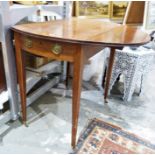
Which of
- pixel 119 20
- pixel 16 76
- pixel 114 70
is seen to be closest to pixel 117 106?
pixel 114 70

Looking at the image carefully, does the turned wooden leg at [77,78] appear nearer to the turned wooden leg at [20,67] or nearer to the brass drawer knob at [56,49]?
the brass drawer knob at [56,49]

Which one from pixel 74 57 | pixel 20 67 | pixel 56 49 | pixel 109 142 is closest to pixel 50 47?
pixel 56 49

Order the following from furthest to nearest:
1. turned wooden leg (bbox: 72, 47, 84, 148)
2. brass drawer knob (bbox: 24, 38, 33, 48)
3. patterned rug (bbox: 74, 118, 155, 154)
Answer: patterned rug (bbox: 74, 118, 155, 154) < brass drawer knob (bbox: 24, 38, 33, 48) < turned wooden leg (bbox: 72, 47, 84, 148)

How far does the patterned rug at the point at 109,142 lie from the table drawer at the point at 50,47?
606 millimetres

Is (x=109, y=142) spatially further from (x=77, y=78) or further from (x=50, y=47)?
(x=50, y=47)

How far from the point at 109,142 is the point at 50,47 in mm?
744

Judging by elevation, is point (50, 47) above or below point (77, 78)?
above

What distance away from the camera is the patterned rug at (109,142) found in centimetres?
120

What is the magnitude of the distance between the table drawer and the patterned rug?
606 mm

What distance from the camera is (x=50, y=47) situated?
0.99 meters

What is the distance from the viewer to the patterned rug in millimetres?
1196

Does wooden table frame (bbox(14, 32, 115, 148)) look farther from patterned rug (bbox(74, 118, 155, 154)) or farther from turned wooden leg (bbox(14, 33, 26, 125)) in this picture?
patterned rug (bbox(74, 118, 155, 154))

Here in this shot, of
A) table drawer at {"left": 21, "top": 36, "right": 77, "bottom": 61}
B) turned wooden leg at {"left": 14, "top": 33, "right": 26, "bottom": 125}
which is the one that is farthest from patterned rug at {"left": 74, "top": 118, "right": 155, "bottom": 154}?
table drawer at {"left": 21, "top": 36, "right": 77, "bottom": 61}

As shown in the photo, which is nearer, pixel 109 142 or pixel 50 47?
pixel 50 47
